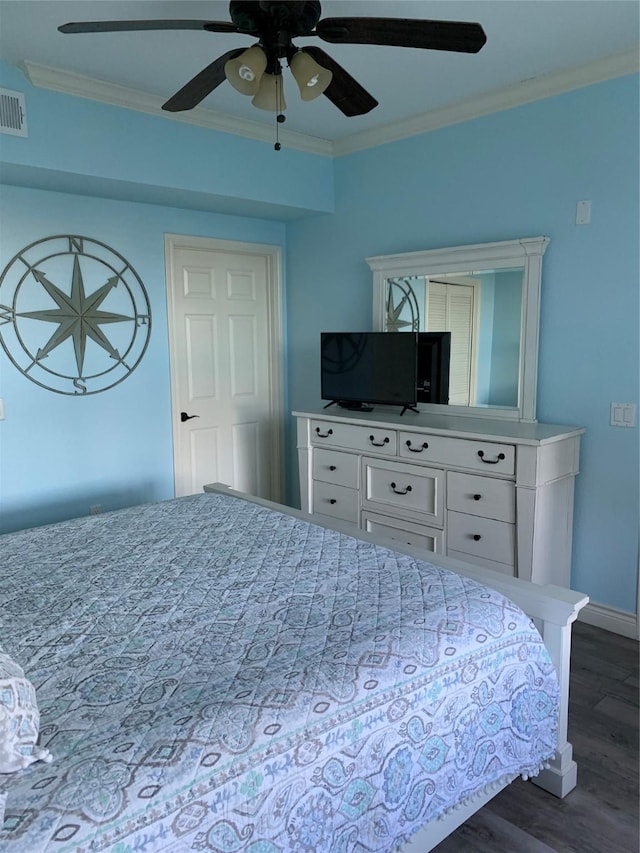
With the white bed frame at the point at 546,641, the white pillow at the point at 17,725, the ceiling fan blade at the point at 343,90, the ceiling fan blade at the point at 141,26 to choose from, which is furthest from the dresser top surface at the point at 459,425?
the white pillow at the point at 17,725

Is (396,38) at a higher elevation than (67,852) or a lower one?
higher

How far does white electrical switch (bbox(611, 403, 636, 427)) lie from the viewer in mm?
2771

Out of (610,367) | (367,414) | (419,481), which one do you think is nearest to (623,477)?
(610,367)

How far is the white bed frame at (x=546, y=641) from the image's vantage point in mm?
1562

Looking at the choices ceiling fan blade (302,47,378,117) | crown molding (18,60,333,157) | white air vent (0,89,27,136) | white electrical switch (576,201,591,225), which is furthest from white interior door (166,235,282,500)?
white electrical switch (576,201,591,225)

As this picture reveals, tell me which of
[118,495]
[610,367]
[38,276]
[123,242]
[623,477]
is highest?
[123,242]

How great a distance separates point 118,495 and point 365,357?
1722 millimetres

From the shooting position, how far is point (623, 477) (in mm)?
2824

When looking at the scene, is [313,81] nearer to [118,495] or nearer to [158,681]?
Result: [158,681]

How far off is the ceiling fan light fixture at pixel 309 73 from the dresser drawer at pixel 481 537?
1962mm

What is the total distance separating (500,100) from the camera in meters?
3.09

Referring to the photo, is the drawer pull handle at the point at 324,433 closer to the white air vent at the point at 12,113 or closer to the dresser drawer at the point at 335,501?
the dresser drawer at the point at 335,501

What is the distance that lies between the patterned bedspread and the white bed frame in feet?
0.40

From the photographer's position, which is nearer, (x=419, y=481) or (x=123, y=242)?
(x=419, y=481)
